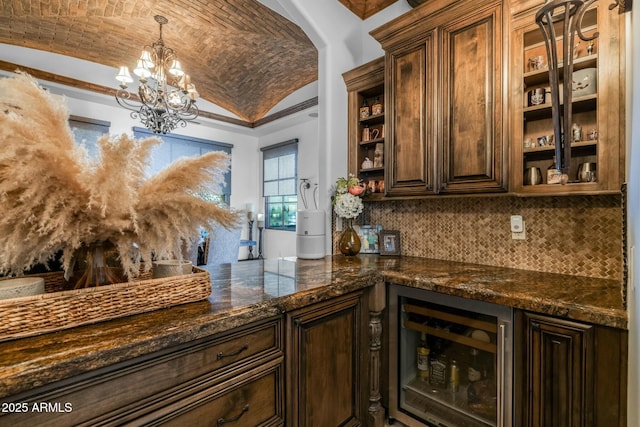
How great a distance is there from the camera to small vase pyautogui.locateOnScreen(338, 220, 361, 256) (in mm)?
2293

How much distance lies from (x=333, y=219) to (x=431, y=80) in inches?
48.8

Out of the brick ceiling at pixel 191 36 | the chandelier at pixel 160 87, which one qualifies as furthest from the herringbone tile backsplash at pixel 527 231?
the chandelier at pixel 160 87

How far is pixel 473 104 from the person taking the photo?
1707 millimetres

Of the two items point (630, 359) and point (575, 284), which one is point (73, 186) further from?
point (575, 284)

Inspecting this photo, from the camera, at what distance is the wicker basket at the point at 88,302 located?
2.46ft

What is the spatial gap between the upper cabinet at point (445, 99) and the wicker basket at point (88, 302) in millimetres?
1452

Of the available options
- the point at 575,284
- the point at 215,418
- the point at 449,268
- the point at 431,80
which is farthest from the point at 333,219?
Answer: the point at 215,418

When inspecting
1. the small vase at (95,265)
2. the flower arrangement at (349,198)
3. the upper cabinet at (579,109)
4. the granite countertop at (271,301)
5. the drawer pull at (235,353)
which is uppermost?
the upper cabinet at (579,109)

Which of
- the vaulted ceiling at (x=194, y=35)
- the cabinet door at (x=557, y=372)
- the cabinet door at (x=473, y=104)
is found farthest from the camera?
the vaulted ceiling at (x=194, y=35)

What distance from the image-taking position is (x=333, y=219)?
2537 millimetres

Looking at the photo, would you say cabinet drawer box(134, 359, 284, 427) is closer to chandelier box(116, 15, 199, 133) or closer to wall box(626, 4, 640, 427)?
wall box(626, 4, 640, 427)

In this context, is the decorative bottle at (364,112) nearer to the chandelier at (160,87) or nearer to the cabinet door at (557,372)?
the cabinet door at (557,372)

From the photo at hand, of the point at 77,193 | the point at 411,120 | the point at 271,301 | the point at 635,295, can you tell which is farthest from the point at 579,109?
the point at 77,193

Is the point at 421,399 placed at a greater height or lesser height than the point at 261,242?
lesser
